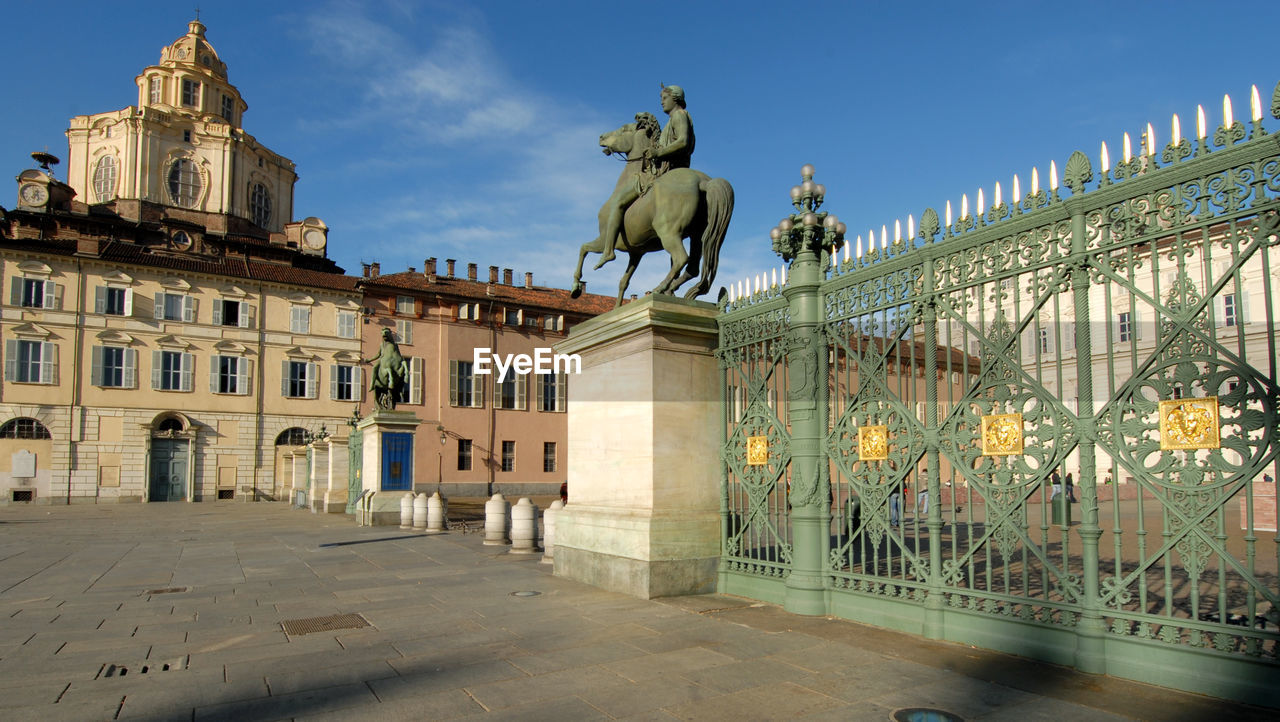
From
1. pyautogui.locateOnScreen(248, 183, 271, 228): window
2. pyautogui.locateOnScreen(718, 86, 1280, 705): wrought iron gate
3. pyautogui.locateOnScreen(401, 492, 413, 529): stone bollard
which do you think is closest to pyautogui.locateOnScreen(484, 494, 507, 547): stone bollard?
pyautogui.locateOnScreen(401, 492, 413, 529): stone bollard

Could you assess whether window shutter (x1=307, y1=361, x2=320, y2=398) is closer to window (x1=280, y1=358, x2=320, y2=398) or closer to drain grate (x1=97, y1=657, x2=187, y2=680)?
window (x1=280, y1=358, x2=320, y2=398)

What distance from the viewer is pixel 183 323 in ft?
131

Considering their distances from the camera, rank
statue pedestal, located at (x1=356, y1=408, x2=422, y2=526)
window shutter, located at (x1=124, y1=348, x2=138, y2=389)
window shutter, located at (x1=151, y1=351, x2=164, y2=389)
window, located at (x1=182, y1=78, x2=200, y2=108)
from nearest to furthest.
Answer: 1. statue pedestal, located at (x1=356, y1=408, x2=422, y2=526)
2. window shutter, located at (x1=124, y1=348, x2=138, y2=389)
3. window shutter, located at (x1=151, y1=351, x2=164, y2=389)
4. window, located at (x1=182, y1=78, x2=200, y2=108)

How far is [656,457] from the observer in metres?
8.12

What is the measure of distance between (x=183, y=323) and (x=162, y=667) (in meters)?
39.9

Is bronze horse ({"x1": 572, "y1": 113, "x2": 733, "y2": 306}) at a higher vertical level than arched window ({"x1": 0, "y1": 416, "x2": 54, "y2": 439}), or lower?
higher

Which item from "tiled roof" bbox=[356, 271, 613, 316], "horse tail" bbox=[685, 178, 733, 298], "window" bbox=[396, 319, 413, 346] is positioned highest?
"tiled roof" bbox=[356, 271, 613, 316]

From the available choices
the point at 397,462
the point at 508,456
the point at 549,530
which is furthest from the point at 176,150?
the point at 549,530

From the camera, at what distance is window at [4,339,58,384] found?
35781 mm

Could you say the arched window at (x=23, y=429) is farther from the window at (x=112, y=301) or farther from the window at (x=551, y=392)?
the window at (x=551, y=392)

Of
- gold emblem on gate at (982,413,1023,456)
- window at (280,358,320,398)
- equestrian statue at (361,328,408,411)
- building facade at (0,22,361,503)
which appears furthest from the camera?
window at (280,358,320,398)

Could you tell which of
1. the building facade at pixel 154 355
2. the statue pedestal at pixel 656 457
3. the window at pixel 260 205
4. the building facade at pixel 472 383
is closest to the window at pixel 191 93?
the window at pixel 260 205

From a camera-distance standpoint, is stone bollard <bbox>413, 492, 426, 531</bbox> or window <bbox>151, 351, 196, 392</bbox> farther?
window <bbox>151, 351, 196, 392</bbox>

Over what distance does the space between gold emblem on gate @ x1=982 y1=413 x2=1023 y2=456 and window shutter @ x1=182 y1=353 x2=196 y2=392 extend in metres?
42.2
